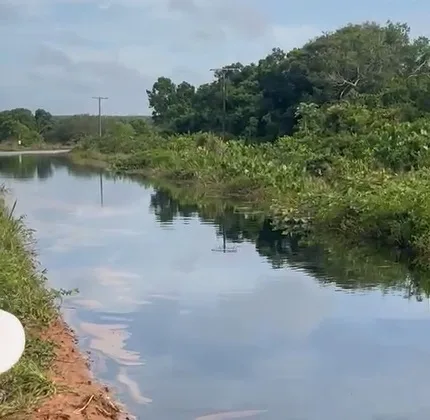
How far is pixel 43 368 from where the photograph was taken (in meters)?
6.81

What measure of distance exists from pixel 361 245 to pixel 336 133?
15.9m

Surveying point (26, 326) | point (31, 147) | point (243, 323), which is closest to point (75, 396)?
point (26, 326)

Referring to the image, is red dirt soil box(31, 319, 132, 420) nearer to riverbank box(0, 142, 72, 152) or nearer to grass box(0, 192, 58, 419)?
grass box(0, 192, 58, 419)

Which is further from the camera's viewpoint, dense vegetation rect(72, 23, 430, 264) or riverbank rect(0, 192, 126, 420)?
dense vegetation rect(72, 23, 430, 264)

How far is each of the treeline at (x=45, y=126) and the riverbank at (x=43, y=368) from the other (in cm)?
6583

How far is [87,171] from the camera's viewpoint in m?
43.8

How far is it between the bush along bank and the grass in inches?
242

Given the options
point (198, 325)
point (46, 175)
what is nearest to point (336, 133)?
point (46, 175)

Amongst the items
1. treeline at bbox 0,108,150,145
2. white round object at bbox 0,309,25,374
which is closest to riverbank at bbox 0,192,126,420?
white round object at bbox 0,309,25,374

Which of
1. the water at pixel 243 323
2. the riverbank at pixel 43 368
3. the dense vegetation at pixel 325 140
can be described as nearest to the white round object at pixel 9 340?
the riverbank at pixel 43 368

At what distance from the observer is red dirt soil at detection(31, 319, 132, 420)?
19.5 feet

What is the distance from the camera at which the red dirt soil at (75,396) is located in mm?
5957

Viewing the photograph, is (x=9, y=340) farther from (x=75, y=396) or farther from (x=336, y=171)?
(x=336, y=171)

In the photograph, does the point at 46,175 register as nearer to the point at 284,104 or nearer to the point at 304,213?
the point at 284,104
